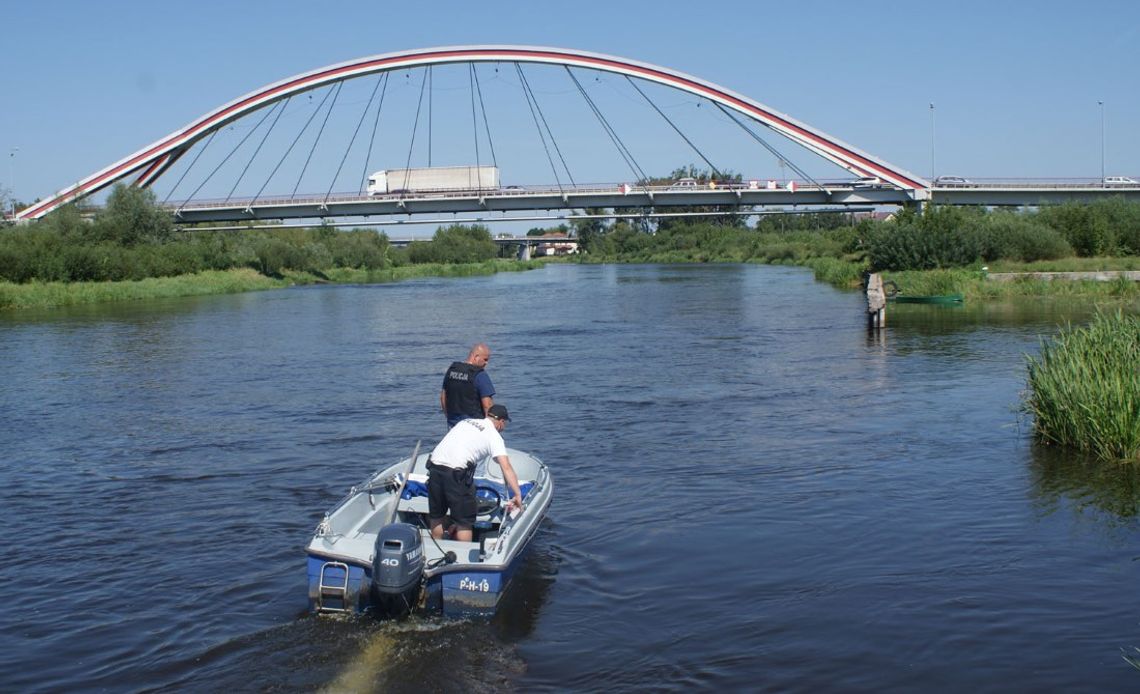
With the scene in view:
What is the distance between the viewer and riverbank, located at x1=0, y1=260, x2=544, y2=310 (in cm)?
4319

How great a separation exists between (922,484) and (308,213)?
180 ft

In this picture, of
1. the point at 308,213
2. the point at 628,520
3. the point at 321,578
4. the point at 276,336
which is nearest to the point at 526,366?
the point at 276,336

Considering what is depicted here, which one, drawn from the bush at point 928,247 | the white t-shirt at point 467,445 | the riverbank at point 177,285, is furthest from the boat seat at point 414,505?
the riverbank at point 177,285

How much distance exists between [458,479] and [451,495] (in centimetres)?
13

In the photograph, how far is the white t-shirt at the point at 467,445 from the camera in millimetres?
8250

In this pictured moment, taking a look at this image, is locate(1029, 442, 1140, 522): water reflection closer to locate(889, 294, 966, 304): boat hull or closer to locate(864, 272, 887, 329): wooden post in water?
locate(864, 272, 887, 329): wooden post in water

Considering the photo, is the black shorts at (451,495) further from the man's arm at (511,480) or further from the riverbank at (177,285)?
the riverbank at (177,285)

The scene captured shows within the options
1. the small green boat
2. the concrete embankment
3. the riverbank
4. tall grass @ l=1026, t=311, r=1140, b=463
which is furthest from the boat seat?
the riverbank

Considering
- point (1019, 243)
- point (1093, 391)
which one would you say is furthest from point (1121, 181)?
point (1093, 391)

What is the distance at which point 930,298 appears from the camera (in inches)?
1391

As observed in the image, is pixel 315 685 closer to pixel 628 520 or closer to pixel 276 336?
pixel 628 520

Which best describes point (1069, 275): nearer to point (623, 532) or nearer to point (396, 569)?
point (623, 532)

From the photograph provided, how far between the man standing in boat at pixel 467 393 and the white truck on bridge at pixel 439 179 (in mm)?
54785

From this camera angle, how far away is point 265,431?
15.4 meters
